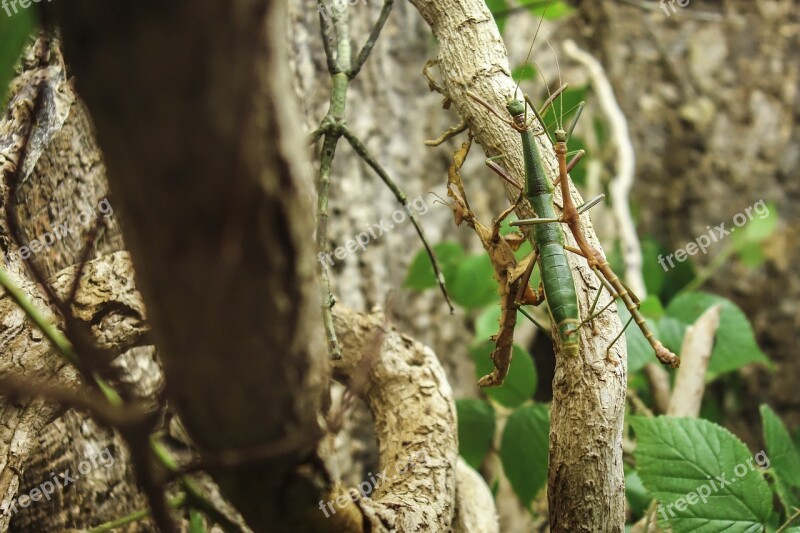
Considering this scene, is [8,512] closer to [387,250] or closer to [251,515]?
[251,515]

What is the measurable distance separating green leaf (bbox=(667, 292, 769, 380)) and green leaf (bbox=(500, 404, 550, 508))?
54cm

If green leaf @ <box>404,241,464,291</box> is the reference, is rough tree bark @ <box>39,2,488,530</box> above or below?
below

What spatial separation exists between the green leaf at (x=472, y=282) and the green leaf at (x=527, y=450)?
0.46m

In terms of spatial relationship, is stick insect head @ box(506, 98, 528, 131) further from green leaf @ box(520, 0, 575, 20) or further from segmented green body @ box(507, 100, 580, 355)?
green leaf @ box(520, 0, 575, 20)

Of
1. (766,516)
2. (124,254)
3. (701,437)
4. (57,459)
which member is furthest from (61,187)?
(766,516)

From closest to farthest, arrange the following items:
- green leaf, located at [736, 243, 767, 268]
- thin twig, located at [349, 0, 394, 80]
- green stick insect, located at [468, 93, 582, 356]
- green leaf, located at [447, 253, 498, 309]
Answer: green stick insect, located at [468, 93, 582, 356] < thin twig, located at [349, 0, 394, 80] < green leaf, located at [447, 253, 498, 309] < green leaf, located at [736, 243, 767, 268]

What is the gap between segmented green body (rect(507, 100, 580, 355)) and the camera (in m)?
0.91

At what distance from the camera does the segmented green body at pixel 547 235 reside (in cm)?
91

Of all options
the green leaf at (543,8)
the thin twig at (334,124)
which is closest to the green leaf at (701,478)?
the thin twig at (334,124)

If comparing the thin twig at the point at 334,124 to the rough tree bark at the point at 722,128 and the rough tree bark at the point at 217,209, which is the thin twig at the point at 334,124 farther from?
the rough tree bark at the point at 722,128

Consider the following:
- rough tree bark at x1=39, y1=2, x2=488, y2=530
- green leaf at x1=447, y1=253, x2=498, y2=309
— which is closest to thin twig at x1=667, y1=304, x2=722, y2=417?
green leaf at x1=447, y1=253, x2=498, y2=309

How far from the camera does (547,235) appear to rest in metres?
0.95

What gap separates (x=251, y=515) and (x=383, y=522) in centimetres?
23

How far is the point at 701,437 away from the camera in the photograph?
3.67ft
